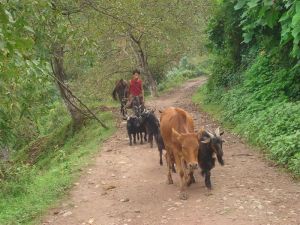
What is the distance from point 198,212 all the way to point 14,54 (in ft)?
14.4

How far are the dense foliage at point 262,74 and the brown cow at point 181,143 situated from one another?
2.09 m

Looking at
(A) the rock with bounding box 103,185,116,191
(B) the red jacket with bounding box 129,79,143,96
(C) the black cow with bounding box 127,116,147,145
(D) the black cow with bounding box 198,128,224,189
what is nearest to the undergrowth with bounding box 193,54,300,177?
(D) the black cow with bounding box 198,128,224,189

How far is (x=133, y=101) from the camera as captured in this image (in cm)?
1555

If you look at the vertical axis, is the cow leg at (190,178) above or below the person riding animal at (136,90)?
below

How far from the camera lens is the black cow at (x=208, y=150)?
7734 mm

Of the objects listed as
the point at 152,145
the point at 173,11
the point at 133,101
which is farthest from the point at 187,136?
the point at 173,11

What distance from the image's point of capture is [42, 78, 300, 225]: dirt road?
6.85m

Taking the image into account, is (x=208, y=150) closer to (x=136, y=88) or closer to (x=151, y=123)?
(x=151, y=123)

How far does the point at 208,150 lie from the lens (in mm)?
7820

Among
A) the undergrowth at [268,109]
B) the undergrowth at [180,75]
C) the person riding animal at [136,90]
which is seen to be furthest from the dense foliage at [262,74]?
the undergrowth at [180,75]

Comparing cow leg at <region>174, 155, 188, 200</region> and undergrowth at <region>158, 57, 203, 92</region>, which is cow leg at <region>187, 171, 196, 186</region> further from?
undergrowth at <region>158, 57, 203, 92</region>

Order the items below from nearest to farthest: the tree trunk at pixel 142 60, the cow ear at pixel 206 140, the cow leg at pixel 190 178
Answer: the cow ear at pixel 206 140
the cow leg at pixel 190 178
the tree trunk at pixel 142 60

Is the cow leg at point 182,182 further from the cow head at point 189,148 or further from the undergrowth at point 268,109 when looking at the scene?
the undergrowth at point 268,109

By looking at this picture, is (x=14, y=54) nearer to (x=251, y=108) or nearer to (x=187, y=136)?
(x=187, y=136)
